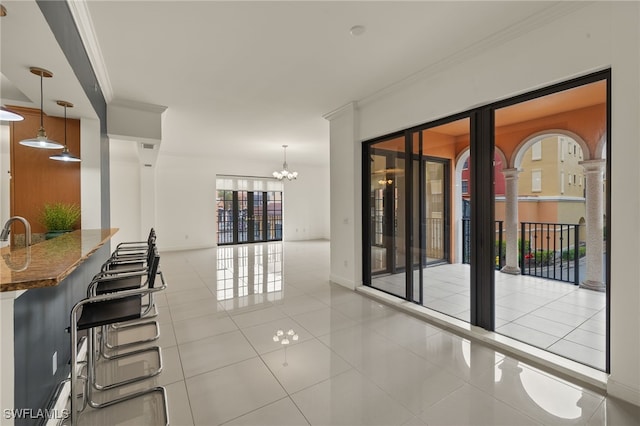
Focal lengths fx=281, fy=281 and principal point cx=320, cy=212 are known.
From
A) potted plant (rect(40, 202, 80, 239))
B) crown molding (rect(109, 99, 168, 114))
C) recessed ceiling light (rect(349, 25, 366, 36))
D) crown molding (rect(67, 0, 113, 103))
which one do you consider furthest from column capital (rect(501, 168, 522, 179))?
potted plant (rect(40, 202, 80, 239))

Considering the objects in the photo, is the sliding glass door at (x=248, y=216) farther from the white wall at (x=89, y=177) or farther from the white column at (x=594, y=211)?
the white column at (x=594, y=211)

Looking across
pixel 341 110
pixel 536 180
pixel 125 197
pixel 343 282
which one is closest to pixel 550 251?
pixel 536 180

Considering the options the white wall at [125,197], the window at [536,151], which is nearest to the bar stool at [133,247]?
the white wall at [125,197]

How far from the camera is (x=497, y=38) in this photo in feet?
8.71

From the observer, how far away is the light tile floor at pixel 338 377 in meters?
1.85

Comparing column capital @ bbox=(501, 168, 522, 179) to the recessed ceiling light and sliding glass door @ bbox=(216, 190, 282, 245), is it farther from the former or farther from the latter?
sliding glass door @ bbox=(216, 190, 282, 245)

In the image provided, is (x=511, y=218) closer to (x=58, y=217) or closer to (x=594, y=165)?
(x=594, y=165)

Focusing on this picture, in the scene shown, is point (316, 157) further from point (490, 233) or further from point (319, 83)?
point (490, 233)

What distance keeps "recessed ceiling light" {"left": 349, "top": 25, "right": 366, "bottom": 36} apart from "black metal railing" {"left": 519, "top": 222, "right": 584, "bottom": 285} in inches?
133

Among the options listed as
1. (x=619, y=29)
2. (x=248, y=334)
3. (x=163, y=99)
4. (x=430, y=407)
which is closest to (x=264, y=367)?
(x=248, y=334)

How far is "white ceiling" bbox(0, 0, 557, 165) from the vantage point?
228cm

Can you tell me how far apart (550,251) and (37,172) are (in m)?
7.36

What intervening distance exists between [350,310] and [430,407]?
1790 millimetres

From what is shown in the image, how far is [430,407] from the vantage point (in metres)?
1.92
